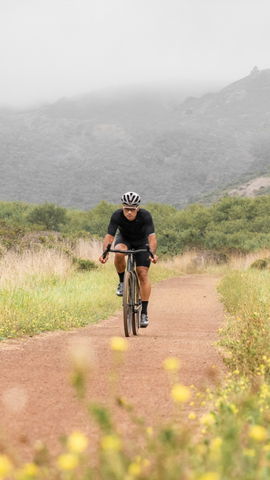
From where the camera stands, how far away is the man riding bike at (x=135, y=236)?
647 centimetres

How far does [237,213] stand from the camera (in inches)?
1234

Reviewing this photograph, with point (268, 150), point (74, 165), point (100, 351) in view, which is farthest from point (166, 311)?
point (268, 150)

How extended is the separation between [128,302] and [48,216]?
80.6 ft

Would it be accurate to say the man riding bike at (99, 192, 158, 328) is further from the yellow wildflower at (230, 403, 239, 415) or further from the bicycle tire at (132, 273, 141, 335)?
the yellow wildflower at (230, 403, 239, 415)

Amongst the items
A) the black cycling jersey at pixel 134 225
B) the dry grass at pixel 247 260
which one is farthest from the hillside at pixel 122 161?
the black cycling jersey at pixel 134 225

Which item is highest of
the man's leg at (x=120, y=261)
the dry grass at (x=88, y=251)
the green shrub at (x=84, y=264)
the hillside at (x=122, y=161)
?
the hillside at (x=122, y=161)

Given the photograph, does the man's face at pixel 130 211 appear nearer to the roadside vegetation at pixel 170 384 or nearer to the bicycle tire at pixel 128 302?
the bicycle tire at pixel 128 302

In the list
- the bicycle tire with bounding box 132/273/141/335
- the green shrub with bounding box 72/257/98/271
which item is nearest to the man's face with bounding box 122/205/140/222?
the bicycle tire with bounding box 132/273/141/335

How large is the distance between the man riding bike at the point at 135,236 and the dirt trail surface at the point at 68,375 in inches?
32.4

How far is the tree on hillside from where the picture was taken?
29353 mm

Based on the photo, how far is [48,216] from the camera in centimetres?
3022

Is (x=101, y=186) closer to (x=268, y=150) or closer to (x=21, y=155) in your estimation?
(x=21, y=155)

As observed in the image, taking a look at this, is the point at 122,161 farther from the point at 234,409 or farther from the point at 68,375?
the point at 234,409

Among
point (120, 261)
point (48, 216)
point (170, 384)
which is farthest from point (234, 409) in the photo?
point (48, 216)
